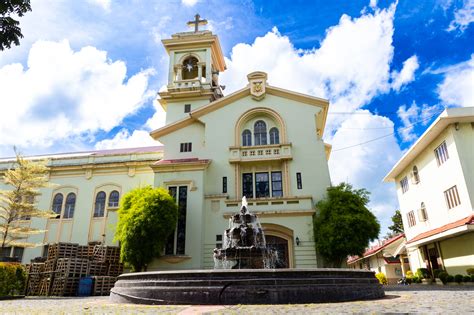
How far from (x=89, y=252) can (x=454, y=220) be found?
23.5 meters

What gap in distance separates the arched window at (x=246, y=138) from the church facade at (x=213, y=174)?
0.25 ft

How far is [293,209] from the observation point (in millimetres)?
20828

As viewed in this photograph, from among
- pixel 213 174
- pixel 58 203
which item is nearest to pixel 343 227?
pixel 213 174

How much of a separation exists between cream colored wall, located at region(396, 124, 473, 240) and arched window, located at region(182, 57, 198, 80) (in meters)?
22.5

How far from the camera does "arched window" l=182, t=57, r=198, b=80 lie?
110ft

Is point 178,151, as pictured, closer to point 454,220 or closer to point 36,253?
point 36,253

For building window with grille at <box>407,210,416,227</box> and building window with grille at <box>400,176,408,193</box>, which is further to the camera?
building window with grille at <box>400,176,408,193</box>

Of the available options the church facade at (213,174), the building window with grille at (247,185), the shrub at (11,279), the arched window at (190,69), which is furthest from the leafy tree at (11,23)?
the arched window at (190,69)

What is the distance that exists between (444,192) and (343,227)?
880 centimetres

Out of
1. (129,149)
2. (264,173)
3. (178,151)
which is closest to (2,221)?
(129,149)

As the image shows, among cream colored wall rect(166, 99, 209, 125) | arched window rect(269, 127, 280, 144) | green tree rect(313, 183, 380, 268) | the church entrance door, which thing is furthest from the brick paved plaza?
cream colored wall rect(166, 99, 209, 125)

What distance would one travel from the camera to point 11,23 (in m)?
7.44

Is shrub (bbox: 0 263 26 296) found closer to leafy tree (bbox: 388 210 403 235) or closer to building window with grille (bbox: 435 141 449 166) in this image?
building window with grille (bbox: 435 141 449 166)

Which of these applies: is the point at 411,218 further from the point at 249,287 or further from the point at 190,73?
the point at 249,287
